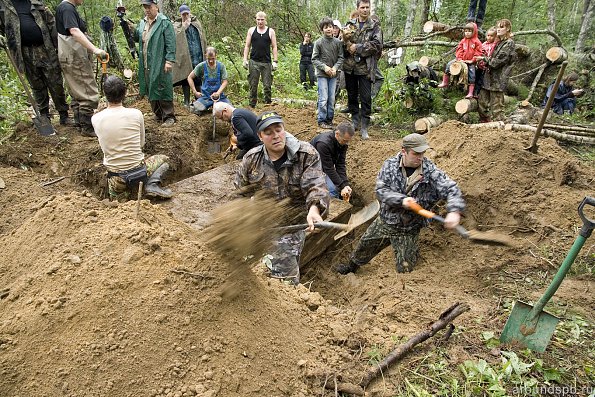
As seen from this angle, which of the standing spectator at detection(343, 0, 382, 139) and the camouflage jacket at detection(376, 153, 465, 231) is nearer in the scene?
the camouflage jacket at detection(376, 153, 465, 231)

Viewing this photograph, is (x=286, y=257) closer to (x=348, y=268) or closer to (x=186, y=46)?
(x=348, y=268)

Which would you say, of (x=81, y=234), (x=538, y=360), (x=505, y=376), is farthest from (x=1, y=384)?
(x=538, y=360)

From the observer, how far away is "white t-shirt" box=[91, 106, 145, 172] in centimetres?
437

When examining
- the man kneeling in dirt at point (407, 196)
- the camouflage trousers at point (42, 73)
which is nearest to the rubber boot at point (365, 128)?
the man kneeling in dirt at point (407, 196)

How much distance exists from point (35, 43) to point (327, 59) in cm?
467

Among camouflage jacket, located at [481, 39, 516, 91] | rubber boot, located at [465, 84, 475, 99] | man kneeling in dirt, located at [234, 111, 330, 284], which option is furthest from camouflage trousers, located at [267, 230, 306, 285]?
rubber boot, located at [465, 84, 475, 99]

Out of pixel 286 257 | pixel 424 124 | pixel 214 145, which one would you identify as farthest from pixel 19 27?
pixel 424 124

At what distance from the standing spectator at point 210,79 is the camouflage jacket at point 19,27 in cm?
238

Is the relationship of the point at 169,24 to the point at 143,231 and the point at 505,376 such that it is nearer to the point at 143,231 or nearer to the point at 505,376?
the point at 143,231

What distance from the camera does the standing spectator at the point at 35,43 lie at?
5477mm

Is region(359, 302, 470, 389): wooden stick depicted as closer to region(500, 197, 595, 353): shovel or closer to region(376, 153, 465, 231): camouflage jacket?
region(500, 197, 595, 353): shovel

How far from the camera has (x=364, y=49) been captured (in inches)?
267

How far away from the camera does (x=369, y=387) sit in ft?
7.82

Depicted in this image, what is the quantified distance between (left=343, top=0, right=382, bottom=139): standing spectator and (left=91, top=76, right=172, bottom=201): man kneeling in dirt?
13.1ft
